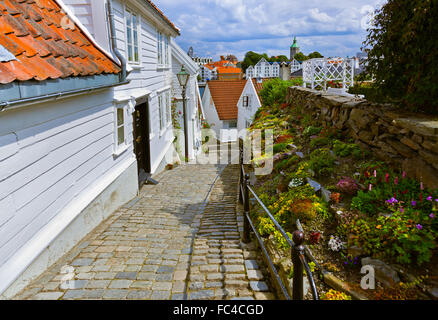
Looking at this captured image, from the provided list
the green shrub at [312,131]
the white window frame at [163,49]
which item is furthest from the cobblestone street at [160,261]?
the white window frame at [163,49]

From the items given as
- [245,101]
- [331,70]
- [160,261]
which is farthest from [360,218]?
[245,101]

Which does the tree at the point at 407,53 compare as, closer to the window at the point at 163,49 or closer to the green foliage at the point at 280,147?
A: the green foliage at the point at 280,147

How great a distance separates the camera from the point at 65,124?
4.76 metres

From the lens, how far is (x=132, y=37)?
877 cm

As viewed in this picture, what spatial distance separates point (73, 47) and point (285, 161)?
183 inches

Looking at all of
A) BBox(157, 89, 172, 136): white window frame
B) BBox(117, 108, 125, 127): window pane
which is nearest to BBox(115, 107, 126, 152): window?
BBox(117, 108, 125, 127): window pane

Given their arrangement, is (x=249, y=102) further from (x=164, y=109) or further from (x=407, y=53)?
(x=407, y=53)

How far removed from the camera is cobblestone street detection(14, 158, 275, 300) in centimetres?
353

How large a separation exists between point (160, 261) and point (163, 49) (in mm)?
10964

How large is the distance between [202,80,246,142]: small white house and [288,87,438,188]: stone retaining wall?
25.9 m

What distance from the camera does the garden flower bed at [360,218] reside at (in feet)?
9.73

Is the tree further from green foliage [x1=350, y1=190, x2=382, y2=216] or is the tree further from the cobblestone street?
the cobblestone street

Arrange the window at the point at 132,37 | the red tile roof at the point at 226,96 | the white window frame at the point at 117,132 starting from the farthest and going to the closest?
the red tile roof at the point at 226,96 → the window at the point at 132,37 → the white window frame at the point at 117,132
